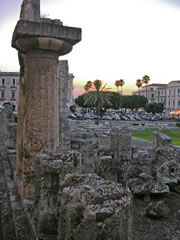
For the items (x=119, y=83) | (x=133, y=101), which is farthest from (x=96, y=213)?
(x=119, y=83)

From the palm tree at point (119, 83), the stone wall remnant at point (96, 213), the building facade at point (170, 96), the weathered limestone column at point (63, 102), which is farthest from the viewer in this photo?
the building facade at point (170, 96)

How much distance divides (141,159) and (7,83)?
60.5 metres

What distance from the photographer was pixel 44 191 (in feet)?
9.66

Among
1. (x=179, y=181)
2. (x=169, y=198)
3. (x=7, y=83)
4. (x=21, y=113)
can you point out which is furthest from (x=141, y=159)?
(x=7, y=83)

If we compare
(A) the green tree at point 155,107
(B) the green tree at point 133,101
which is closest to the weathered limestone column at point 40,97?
(B) the green tree at point 133,101

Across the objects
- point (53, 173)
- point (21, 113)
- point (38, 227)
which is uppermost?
point (21, 113)

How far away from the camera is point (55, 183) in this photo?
300 centimetres

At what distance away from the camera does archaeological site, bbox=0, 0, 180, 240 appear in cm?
178

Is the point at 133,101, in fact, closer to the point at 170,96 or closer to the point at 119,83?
the point at 119,83

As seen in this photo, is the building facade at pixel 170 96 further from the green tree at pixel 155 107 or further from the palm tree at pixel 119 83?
the green tree at pixel 155 107

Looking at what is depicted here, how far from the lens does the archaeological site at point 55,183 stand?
1.78 m

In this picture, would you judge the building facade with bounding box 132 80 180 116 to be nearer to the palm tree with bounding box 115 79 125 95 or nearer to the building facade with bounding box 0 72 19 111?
the palm tree with bounding box 115 79 125 95

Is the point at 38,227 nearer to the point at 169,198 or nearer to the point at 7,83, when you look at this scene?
the point at 169,198

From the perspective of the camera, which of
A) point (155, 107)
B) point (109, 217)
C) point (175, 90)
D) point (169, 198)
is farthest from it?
point (175, 90)
